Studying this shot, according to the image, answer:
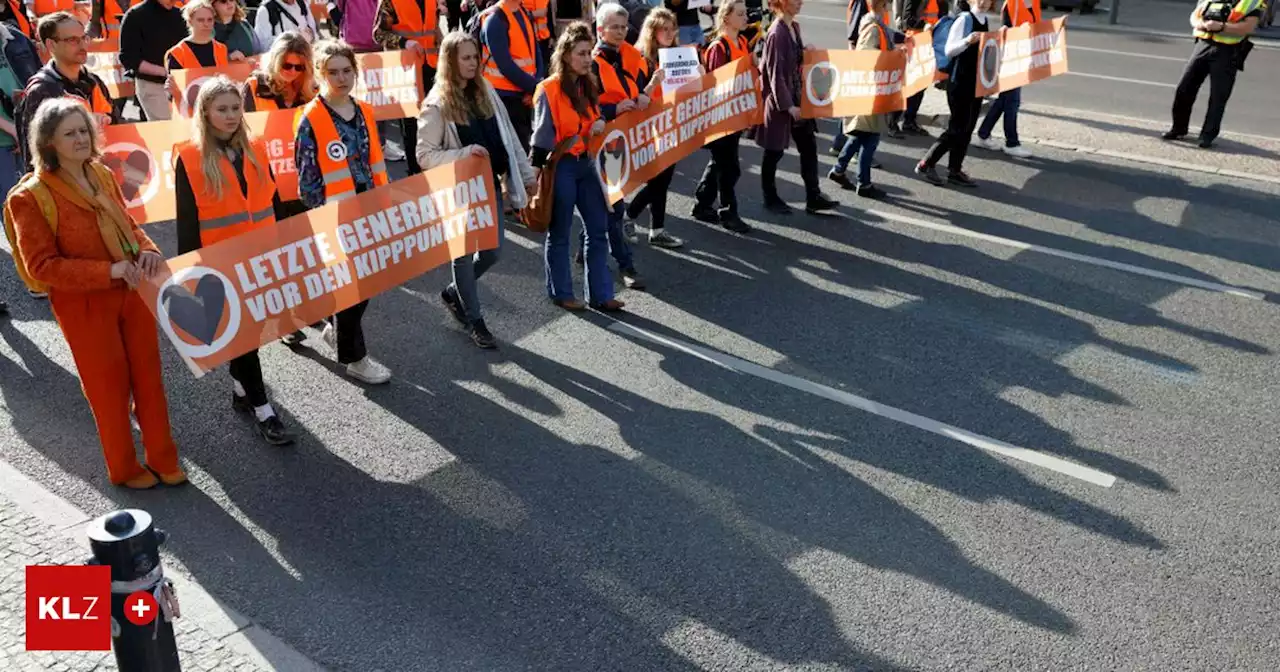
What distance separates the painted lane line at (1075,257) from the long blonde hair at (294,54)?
16.6 ft

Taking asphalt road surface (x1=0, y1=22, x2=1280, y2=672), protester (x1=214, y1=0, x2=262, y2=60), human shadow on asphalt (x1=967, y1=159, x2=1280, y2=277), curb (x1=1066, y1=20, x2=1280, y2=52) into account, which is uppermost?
protester (x1=214, y1=0, x2=262, y2=60)

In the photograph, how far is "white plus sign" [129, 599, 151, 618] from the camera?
11.6 ft

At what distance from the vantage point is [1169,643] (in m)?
4.62

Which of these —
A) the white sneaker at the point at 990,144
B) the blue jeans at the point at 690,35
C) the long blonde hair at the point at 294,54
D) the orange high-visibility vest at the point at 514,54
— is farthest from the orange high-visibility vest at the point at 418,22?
the white sneaker at the point at 990,144

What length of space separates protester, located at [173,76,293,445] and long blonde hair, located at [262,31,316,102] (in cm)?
72

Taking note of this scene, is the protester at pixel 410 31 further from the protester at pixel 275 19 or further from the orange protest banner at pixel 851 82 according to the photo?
the orange protest banner at pixel 851 82

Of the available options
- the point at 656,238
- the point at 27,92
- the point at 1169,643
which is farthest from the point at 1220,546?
the point at 27,92

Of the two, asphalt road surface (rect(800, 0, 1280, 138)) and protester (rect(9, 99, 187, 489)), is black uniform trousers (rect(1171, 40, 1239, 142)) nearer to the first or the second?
asphalt road surface (rect(800, 0, 1280, 138))

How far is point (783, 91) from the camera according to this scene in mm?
9414

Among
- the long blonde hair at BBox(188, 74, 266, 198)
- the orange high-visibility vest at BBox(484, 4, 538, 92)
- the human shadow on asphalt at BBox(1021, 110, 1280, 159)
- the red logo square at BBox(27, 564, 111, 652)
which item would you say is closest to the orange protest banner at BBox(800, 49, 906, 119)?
the orange high-visibility vest at BBox(484, 4, 538, 92)

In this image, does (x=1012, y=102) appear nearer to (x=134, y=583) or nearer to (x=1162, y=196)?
(x=1162, y=196)

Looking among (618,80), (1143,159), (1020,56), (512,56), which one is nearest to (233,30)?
(512,56)

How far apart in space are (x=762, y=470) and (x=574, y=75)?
305 centimetres

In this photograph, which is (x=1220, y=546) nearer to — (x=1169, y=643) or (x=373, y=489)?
(x=1169, y=643)
